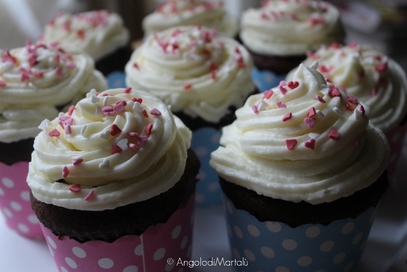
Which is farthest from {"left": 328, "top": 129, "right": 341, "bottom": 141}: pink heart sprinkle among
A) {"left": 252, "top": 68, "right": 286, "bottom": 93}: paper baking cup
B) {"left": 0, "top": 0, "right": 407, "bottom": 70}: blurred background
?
{"left": 0, "top": 0, "right": 407, "bottom": 70}: blurred background

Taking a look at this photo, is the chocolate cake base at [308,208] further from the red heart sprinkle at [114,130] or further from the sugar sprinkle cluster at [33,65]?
the sugar sprinkle cluster at [33,65]

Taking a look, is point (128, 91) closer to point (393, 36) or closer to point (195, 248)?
point (195, 248)

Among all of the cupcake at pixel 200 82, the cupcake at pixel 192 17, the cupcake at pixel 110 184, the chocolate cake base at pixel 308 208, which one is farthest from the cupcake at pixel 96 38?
the chocolate cake base at pixel 308 208

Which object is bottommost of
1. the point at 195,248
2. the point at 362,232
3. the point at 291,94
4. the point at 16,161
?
the point at 195,248

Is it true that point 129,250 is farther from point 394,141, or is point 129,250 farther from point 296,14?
point 296,14

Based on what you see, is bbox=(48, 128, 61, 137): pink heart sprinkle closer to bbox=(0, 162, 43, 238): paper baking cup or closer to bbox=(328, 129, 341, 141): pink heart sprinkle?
bbox=(0, 162, 43, 238): paper baking cup


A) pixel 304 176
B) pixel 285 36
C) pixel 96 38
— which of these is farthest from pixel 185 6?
pixel 304 176

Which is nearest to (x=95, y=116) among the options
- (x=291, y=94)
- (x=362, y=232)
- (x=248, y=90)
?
(x=291, y=94)
